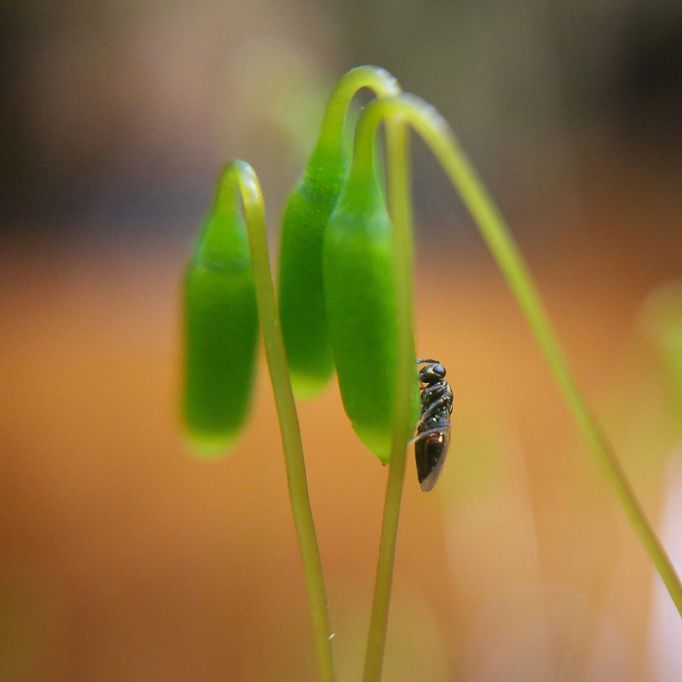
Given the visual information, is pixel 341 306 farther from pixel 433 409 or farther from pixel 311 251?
pixel 433 409

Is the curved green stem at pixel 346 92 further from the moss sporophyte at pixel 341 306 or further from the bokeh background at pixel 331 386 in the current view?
the bokeh background at pixel 331 386

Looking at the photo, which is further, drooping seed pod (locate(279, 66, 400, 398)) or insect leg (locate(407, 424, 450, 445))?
insect leg (locate(407, 424, 450, 445))

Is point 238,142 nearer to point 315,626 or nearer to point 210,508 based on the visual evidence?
point 210,508

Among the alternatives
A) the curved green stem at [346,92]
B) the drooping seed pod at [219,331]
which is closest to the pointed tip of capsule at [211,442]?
the drooping seed pod at [219,331]

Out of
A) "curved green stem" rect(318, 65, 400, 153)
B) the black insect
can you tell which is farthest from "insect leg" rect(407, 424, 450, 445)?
"curved green stem" rect(318, 65, 400, 153)

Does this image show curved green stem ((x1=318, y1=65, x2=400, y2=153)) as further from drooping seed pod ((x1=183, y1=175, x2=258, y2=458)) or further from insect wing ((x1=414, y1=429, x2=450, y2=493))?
insect wing ((x1=414, y1=429, x2=450, y2=493))

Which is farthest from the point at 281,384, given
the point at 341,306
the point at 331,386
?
the point at 331,386
